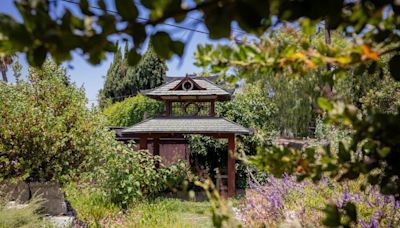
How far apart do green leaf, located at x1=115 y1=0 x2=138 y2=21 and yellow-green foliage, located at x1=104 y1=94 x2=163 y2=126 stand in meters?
20.9

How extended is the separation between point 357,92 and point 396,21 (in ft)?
67.4

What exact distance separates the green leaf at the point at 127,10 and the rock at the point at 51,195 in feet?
24.0

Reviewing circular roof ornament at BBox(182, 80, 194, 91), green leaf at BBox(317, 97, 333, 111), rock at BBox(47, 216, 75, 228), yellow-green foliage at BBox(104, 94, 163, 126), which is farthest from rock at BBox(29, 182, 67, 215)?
yellow-green foliage at BBox(104, 94, 163, 126)

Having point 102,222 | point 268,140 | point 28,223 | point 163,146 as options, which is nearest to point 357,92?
point 268,140

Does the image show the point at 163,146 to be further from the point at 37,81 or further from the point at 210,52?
the point at 210,52

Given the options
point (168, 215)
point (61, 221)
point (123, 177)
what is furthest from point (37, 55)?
point (123, 177)

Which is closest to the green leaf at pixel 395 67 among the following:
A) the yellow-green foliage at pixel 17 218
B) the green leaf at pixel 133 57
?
the green leaf at pixel 133 57

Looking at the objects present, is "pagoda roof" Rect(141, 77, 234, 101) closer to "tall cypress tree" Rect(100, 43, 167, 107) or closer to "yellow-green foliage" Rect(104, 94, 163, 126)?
"yellow-green foliage" Rect(104, 94, 163, 126)

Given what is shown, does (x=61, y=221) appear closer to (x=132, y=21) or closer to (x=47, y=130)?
(x=47, y=130)

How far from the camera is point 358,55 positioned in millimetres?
909

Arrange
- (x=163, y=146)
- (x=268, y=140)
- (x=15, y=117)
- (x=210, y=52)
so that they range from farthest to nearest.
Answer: (x=163, y=146) → (x=268, y=140) → (x=15, y=117) → (x=210, y=52)

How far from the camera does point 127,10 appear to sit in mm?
737

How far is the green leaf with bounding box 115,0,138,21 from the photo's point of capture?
734 millimetres

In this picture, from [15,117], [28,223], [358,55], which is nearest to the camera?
[358,55]
